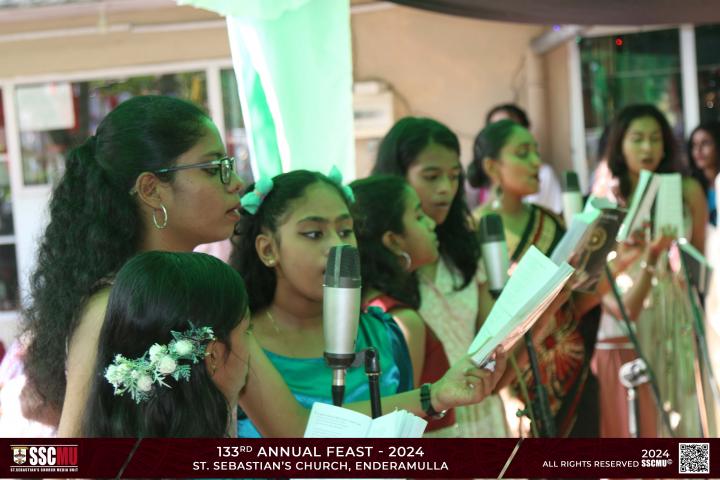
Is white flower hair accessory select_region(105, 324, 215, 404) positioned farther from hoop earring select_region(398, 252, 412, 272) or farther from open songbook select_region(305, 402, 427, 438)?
hoop earring select_region(398, 252, 412, 272)

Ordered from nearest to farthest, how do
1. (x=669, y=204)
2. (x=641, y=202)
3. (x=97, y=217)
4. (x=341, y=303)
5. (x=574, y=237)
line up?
A: (x=341, y=303), (x=97, y=217), (x=574, y=237), (x=641, y=202), (x=669, y=204)

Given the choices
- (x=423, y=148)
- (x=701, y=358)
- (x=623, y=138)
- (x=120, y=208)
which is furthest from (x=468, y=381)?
(x=623, y=138)

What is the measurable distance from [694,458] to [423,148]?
1192mm

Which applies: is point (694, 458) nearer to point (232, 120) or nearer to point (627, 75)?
point (232, 120)

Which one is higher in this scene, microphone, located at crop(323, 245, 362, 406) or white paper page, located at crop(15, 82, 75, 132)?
white paper page, located at crop(15, 82, 75, 132)

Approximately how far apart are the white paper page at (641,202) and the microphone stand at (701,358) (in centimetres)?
34

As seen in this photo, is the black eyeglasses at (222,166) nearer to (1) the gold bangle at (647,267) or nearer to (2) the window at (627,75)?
(1) the gold bangle at (647,267)

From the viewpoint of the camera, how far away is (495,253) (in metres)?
2.46

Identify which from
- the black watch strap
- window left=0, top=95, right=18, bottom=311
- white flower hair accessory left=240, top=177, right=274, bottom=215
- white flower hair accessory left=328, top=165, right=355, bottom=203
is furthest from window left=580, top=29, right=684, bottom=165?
the black watch strap

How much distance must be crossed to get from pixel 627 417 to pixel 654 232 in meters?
0.78

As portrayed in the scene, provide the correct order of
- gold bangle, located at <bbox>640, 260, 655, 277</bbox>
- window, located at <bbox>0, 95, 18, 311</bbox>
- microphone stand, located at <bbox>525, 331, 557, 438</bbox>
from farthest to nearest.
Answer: window, located at <bbox>0, 95, 18, 311</bbox> < gold bangle, located at <bbox>640, 260, 655, 277</bbox> < microphone stand, located at <bbox>525, 331, 557, 438</bbox>

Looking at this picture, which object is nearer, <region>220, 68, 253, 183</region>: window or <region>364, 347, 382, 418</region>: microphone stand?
<region>364, 347, 382, 418</region>: microphone stand

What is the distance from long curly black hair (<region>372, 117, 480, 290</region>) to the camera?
3049 millimetres

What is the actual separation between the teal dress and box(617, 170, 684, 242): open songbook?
111 cm
